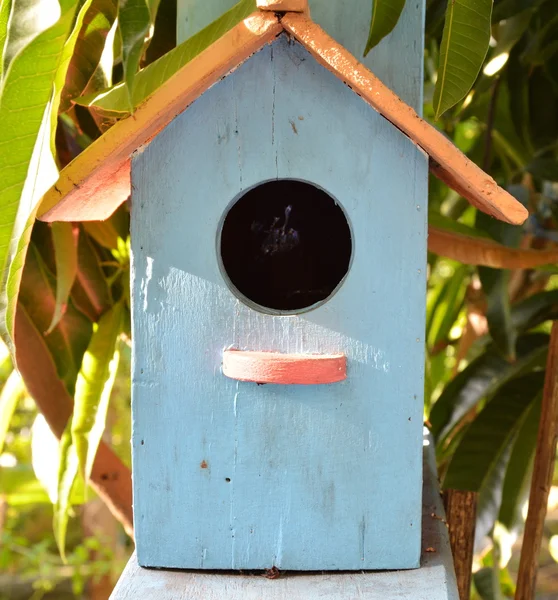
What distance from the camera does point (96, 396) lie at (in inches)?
38.3

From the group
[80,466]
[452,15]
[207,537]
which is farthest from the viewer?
[80,466]

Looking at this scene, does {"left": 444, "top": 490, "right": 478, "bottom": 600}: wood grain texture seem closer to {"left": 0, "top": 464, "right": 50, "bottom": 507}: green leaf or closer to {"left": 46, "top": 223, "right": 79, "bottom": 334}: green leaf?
{"left": 46, "top": 223, "right": 79, "bottom": 334}: green leaf

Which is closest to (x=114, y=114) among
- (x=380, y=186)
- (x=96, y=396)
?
(x=380, y=186)

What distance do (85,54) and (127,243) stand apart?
0.32 metres

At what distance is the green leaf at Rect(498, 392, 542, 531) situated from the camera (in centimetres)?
117

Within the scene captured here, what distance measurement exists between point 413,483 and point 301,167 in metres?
0.31

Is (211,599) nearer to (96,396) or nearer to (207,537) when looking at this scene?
(207,537)

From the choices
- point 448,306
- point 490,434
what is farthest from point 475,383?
point 448,306

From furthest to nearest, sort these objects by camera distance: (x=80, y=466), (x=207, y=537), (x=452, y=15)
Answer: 1. (x=80, y=466)
2. (x=207, y=537)
3. (x=452, y=15)

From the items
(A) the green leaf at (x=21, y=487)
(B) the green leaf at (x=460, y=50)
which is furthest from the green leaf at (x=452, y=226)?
(A) the green leaf at (x=21, y=487)

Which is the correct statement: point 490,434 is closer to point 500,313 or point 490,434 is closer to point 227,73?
point 500,313

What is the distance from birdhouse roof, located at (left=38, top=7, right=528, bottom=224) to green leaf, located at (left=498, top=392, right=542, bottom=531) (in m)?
0.53

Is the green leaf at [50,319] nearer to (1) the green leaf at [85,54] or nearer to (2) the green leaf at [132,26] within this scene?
(1) the green leaf at [85,54]

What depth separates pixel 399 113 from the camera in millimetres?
677
